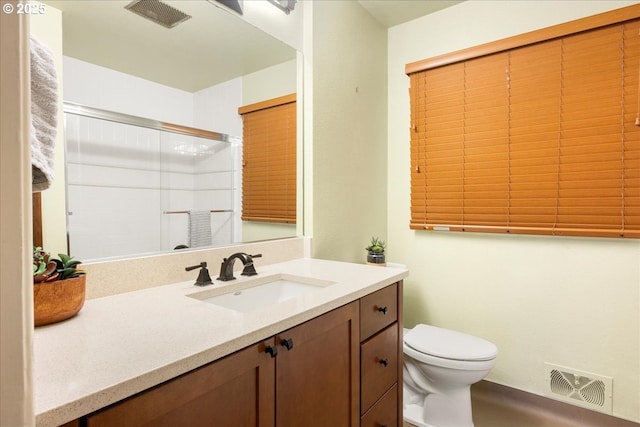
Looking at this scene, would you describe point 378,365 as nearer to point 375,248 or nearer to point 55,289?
point 375,248

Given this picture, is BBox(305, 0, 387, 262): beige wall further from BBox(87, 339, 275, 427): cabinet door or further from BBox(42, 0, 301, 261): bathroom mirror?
BBox(87, 339, 275, 427): cabinet door

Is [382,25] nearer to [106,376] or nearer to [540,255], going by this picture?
[540,255]

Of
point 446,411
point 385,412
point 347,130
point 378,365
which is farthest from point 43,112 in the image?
point 446,411

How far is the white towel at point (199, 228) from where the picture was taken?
1.34 metres

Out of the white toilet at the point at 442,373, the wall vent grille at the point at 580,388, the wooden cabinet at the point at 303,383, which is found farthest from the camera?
the wall vent grille at the point at 580,388

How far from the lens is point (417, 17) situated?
7.38 feet

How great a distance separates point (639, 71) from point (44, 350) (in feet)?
8.05

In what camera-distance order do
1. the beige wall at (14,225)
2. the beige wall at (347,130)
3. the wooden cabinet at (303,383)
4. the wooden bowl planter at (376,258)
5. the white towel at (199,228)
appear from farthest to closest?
the wooden bowl planter at (376,258) → the beige wall at (347,130) → the white towel at (199,228) → the wooden cabinet at (303,383) → the beige wall at (14,225)

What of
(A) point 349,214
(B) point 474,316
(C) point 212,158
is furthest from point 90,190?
(B) point 474,316

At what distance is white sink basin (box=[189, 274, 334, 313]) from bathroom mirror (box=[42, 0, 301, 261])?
260 millimetres

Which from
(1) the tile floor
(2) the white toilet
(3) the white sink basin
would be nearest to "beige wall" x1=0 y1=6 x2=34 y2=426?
(3) the white sink basin

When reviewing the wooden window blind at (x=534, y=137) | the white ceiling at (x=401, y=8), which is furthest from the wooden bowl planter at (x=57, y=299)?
the white ceiling at (x=401, y=8)

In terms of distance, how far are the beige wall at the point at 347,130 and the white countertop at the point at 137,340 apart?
829mm

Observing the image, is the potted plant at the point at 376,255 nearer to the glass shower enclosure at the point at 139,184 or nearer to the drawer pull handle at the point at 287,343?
the glass shower enclosure at the point at 139,184
